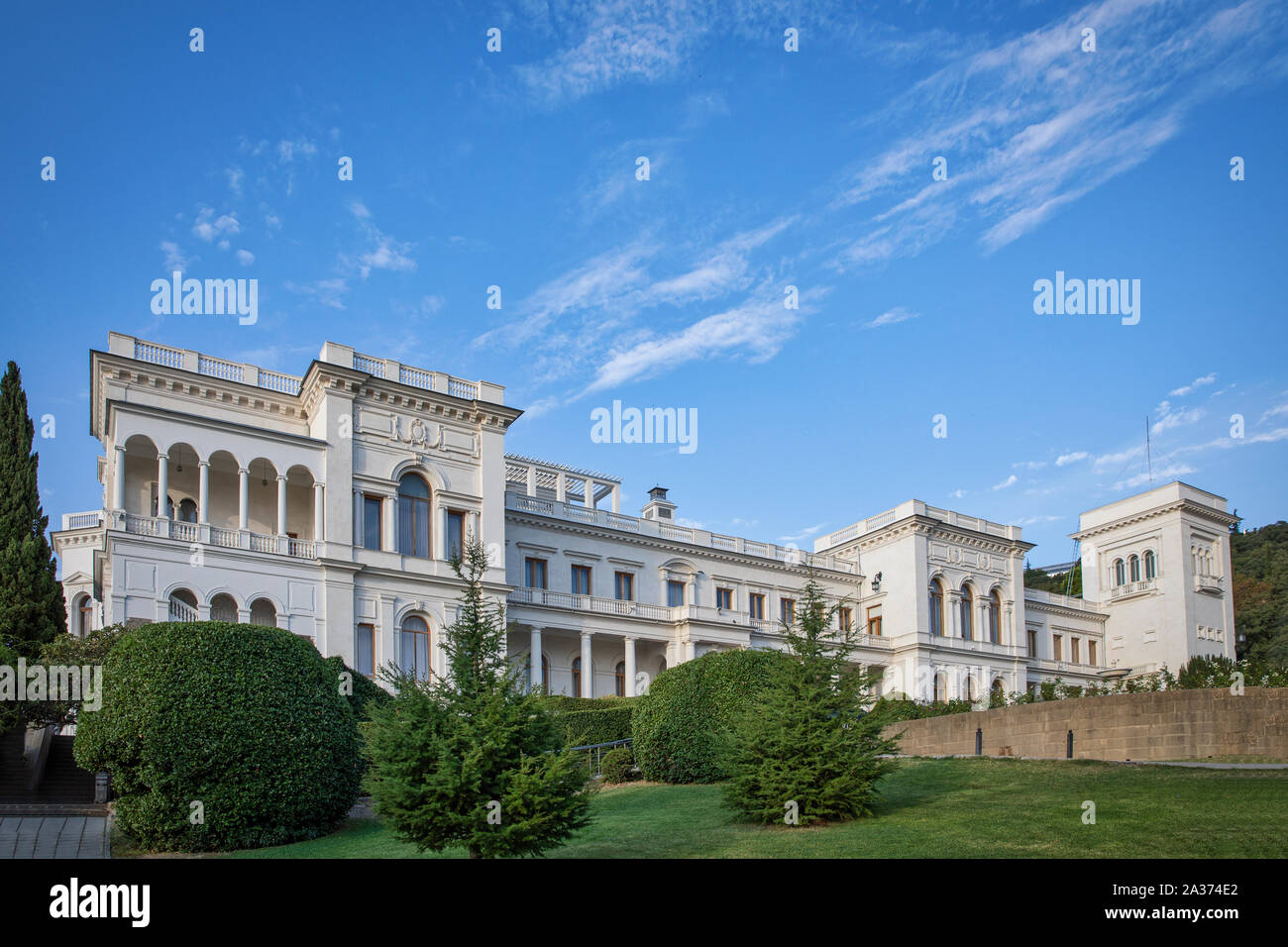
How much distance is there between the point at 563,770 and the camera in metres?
13.1

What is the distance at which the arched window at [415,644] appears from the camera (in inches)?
1527

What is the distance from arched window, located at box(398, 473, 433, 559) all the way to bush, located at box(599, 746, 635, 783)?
15611 mm

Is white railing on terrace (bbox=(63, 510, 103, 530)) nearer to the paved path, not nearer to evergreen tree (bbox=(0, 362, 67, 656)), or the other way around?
evergreen tree (bbox=(0, 362, 67, 656))

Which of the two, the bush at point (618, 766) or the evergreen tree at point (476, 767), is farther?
the bush at point (618, 766)

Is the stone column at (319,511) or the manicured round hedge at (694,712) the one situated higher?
the stone column at (319,511)

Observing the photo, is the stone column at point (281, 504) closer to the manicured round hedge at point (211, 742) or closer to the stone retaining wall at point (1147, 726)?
the manicured round hedge at point (211, 742)

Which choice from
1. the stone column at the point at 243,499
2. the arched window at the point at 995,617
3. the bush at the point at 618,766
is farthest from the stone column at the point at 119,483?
the arched window at the point at 995,617

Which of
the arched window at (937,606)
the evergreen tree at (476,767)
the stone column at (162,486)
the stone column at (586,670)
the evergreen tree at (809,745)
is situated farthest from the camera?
the arched window at (937,606)

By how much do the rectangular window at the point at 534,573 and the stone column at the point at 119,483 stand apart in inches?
676

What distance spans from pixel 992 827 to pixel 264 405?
30943 mm

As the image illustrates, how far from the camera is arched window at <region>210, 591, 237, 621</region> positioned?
34656mm

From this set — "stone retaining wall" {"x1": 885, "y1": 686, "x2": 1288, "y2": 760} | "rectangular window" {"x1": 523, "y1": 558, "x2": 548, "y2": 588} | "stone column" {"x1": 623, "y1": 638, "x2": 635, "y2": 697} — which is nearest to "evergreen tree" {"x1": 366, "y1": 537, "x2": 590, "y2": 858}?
"stone retaining wall" {"x1": 885, "y1": 686, "x2": 1288, "y2": 760}
